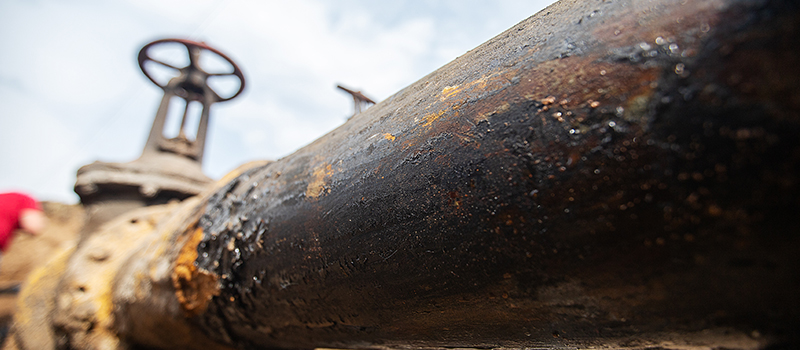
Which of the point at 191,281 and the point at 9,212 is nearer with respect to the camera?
the point at 191,281

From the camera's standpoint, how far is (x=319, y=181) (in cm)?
53

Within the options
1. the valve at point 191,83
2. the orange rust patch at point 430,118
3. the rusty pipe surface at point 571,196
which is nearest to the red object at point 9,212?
the valve at point 191,83

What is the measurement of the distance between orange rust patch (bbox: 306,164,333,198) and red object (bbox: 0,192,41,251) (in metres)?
2.05

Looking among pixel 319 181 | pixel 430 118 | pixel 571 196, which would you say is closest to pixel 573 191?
pixel 571 196

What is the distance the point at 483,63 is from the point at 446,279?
9.4 inches

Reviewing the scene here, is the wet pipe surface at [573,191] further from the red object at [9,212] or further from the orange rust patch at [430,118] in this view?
the red object at [9,212]

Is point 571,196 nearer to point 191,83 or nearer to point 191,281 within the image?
point 191,281

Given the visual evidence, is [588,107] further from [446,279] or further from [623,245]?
[446,279]

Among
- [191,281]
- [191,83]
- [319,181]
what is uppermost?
[191,83]

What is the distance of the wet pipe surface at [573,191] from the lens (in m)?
0.26

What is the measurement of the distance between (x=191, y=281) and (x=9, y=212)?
69.6 inches

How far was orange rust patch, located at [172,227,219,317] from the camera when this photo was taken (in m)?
0.67

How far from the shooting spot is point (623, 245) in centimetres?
31

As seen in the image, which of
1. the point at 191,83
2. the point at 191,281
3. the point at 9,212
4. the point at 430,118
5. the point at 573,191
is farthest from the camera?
the point at 191,83
